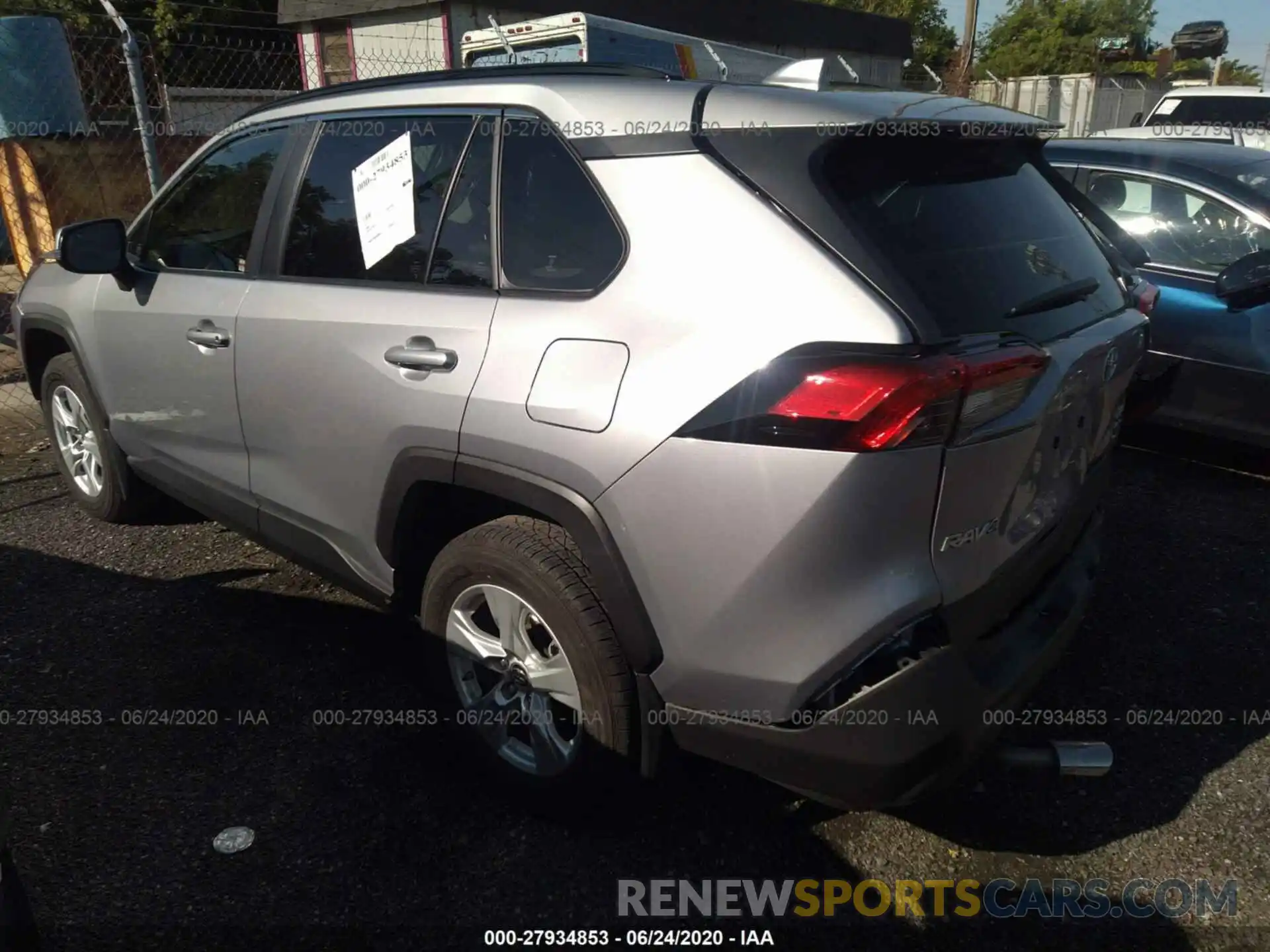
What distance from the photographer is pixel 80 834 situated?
2.62m

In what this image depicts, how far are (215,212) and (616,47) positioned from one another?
653 centimetres

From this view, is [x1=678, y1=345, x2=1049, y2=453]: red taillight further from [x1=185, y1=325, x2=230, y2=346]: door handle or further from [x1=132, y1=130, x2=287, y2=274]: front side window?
[x1=132, y1=130, x2=287, y2=274]: front side window

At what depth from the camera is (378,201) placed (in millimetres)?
2826

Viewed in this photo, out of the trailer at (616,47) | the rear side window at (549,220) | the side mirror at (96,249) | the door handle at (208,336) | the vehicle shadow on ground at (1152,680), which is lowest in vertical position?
the vehicle shadow on ground at (1152,680)

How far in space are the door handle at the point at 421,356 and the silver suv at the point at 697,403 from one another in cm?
1

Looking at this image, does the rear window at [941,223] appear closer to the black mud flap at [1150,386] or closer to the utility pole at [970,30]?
the black mud flap at [1150,386]

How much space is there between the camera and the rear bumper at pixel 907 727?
1.98 metres

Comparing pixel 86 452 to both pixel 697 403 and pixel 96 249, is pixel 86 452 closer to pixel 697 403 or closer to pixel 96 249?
pixel 96 249

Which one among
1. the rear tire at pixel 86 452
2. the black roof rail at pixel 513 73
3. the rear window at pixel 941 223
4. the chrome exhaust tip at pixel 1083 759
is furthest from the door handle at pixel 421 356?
the rear tire at pixel 86 452

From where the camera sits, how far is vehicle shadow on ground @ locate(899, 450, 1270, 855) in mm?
2654

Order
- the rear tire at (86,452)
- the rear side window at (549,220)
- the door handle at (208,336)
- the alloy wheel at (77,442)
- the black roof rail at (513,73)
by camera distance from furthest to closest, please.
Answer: the alloy wheel at (77,442), the rear tire at (86,452), the door handle at (208,336), the black roof rail at (513,73), the rear side window at (549,220)

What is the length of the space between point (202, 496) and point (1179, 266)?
14.9ft

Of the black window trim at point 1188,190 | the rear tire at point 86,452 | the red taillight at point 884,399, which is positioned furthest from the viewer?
the black window trim at point 1188,190

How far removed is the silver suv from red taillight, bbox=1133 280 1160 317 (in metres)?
0.17
